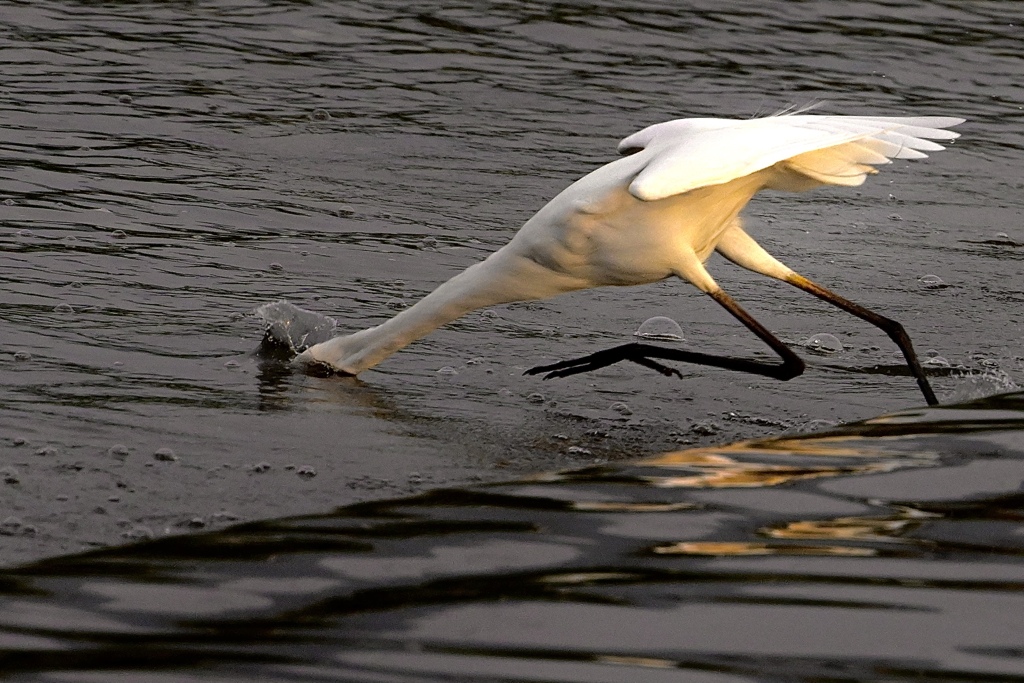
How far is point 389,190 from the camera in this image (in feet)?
27.5

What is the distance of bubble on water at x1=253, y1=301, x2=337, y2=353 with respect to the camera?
5855 mm

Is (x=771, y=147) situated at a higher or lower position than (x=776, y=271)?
higher

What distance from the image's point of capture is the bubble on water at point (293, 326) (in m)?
5.86

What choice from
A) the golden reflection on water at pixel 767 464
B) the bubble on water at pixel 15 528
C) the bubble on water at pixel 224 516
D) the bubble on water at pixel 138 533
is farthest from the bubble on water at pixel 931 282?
the bubble on water at pixel 15 528

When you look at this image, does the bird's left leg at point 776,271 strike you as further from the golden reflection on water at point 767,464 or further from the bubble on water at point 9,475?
the bubble on water at point 9,475

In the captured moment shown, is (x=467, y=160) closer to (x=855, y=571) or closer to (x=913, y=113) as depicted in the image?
(x=913, y=113)

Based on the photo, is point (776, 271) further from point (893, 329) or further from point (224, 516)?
point (224, 516)

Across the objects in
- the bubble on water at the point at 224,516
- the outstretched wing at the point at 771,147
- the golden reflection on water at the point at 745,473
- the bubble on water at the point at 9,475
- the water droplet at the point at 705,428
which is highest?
the outstretched wing at the point at 771,147

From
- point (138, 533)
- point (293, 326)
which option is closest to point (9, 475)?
point (138, 533)

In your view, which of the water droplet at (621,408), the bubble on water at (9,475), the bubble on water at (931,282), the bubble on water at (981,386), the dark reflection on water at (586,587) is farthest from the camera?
the bubble on water at (931,282)

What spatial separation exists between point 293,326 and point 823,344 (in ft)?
7.05

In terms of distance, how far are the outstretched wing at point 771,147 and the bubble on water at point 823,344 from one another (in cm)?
90

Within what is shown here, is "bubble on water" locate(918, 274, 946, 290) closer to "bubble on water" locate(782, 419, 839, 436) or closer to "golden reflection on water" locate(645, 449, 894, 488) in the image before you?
"bubble on water" locate(782, 419, 839, 436)

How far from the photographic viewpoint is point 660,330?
6.41 meters
